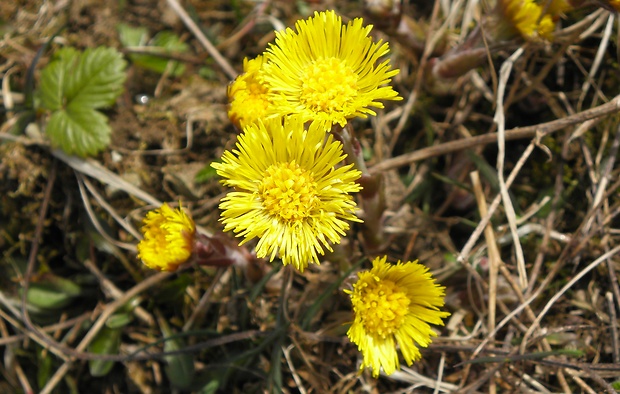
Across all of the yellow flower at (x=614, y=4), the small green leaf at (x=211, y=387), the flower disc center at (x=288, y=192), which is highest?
the yellow flower at (x=614, y=4)

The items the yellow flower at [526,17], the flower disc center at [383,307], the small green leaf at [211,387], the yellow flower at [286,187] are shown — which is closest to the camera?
the yellow flower at [286,187]

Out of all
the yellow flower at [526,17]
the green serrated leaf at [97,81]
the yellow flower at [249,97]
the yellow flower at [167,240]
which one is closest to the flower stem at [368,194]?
the yellow flower at [249,97]

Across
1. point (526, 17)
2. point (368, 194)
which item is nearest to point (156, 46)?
point (368, 194)

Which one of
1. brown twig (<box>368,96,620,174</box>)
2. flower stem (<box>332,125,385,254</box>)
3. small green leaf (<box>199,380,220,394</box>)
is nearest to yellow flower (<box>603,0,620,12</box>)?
brown twig (<box>368,96,620,174</box>)

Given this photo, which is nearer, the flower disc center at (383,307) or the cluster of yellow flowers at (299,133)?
the cluster of yellow flowers at (299,133)

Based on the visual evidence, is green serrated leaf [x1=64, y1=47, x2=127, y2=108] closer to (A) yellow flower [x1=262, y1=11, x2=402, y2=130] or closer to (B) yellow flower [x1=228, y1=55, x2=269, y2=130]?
(B) yellow flower [x1=228, y1=55, x2=269, y2=130]

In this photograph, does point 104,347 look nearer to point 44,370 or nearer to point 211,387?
point 44,370

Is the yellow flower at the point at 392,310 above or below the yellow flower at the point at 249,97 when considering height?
below

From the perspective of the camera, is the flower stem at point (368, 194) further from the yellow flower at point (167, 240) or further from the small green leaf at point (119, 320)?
the small green leaf at point (119, 320)

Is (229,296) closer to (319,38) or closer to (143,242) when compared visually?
(143,242)
